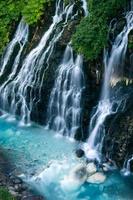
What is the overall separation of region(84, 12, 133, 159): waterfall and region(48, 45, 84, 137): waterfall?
871 mm

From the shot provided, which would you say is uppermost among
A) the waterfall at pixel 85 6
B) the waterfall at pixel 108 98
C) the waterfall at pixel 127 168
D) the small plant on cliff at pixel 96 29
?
the waterfall at pixel 85 6

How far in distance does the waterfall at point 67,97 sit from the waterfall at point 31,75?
0.77m

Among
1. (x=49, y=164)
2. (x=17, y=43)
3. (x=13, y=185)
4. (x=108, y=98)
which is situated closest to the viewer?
(x=13, y=185)

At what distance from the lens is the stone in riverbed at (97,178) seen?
14688mm

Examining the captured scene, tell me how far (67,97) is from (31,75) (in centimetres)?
203

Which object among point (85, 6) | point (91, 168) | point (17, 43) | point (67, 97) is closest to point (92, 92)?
point (67, 97)

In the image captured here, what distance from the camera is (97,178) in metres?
14.8

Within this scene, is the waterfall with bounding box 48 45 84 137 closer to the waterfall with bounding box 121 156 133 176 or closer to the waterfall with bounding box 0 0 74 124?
the waterfall with bounding box 0 0 74 124

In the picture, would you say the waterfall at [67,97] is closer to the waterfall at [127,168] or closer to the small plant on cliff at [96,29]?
the small plant on cliff at [96,29]

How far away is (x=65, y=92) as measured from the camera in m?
17.9

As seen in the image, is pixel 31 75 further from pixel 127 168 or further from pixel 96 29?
pixel 127 168

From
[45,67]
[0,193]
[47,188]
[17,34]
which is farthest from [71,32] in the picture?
[0,193]

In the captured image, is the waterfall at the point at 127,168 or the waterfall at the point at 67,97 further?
the waterfall at the point at 67,97

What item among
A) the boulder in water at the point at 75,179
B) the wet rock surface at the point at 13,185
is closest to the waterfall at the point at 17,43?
the wet rock surface at the point at 13,185
